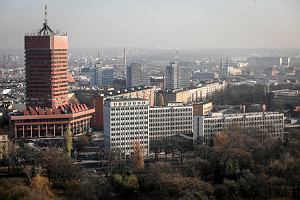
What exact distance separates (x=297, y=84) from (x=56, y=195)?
14297 mm

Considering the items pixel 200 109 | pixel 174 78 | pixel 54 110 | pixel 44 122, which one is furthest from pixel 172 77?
pixel 44 122

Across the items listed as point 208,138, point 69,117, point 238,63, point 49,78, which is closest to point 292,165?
point 208,138

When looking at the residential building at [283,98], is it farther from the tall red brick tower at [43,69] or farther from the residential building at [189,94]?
the tall red brick tower at [43,69]

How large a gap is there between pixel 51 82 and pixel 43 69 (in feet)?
1.28

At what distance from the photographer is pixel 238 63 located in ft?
106

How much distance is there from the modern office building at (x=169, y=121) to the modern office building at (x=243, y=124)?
377 mm

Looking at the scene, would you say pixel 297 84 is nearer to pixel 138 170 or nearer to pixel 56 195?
pixel 138 170

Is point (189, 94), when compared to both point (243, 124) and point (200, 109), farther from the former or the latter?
point (243, 124)

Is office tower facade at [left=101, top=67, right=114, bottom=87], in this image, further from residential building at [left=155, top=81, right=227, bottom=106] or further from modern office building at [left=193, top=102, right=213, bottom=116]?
modern office building at [left=193, top=102, right=213, bottom=116]

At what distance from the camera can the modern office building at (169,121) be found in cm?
1236

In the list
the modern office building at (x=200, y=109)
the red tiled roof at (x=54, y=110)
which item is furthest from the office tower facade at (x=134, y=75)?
the red tiled roof at (x=54, y=110)

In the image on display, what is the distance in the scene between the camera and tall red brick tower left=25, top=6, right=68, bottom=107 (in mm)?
14484

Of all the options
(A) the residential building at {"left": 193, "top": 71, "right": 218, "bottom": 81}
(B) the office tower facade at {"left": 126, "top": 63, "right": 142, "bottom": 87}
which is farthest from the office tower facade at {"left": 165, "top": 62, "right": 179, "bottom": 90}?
(A) the residential building at {"left": 193, "top": 71, "right": 218, "bottom": 81}

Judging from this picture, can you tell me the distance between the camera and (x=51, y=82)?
14531mm
